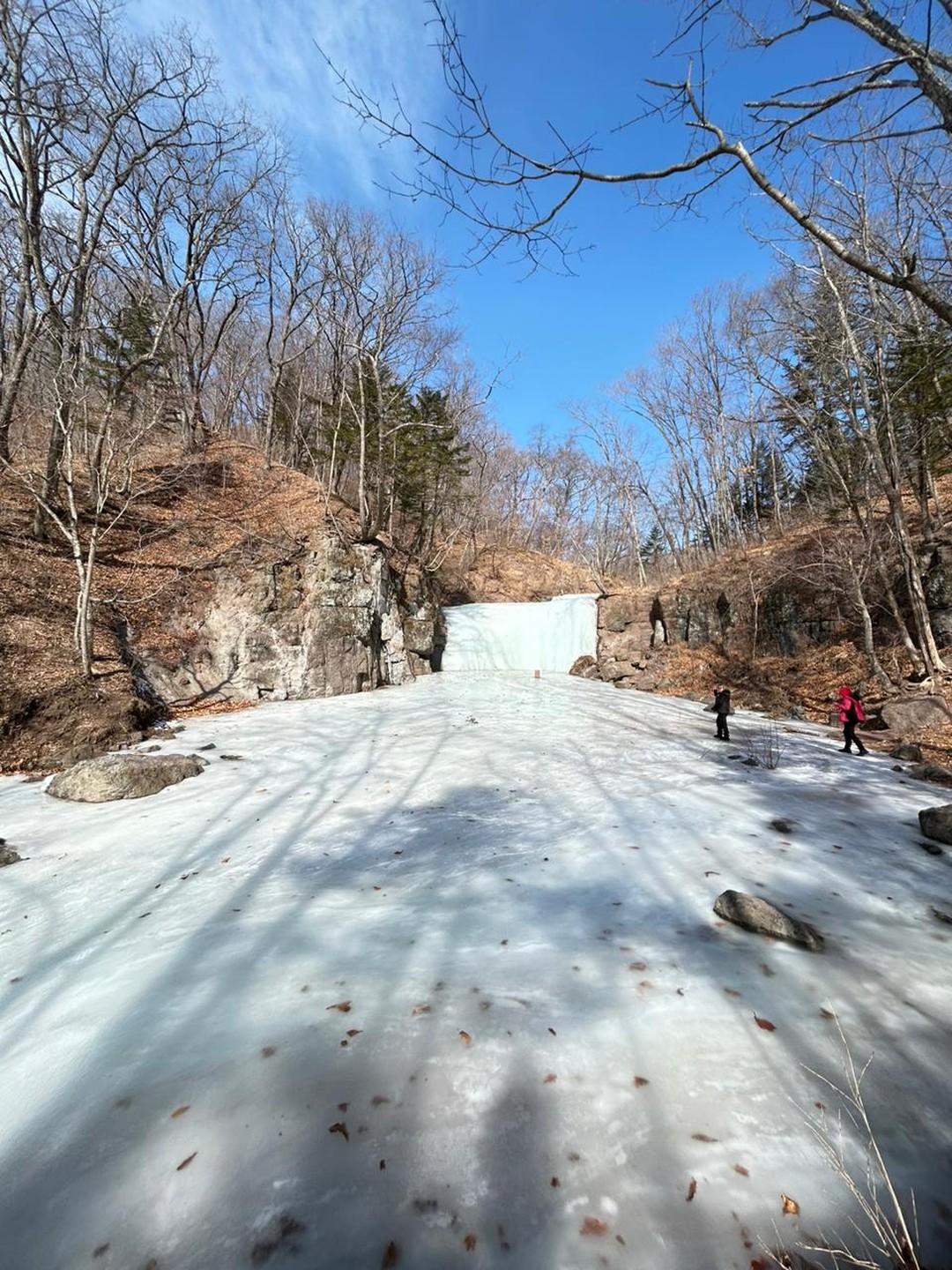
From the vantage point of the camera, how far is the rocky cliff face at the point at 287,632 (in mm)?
11359

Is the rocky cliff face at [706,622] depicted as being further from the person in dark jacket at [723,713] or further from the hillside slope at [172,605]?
the hillside slope at [172,605]

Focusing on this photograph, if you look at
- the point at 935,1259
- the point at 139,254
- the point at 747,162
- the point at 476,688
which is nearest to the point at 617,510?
the point at 476,688

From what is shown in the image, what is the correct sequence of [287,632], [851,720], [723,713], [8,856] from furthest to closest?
[287,632], [723,713], [851,720], [8,856]

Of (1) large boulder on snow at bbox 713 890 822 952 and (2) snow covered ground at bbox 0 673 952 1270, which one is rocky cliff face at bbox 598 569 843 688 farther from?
(1) large boulder on snow at bbox 713 890 822 952

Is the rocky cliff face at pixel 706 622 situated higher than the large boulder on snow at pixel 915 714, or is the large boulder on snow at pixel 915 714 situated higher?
the rocky cliff face at pixel 706 622

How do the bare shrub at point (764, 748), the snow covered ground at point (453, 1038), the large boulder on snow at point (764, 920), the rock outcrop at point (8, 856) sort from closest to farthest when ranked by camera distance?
the snow covered ground at point (453, 1038)
the large boulder on snow at point (764, 920)
the rock outcrop at point (8, 856)
the bare shrub at point (764, 748)

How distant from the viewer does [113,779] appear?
5.34 m

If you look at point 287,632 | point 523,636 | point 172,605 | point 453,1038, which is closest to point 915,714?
point 453,1038

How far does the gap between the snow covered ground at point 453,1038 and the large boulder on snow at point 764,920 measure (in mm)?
75

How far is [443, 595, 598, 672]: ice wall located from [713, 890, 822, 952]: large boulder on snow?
52.3 feet

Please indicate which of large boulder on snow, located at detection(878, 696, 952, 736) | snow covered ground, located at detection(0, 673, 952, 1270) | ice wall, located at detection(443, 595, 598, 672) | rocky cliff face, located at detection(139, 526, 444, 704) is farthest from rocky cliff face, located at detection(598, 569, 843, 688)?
snow covered ground, located at detection(0, 673, 952, 1270)

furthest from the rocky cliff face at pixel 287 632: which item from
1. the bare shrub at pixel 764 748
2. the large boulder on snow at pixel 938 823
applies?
the large boulder on snow at pixel 938 823

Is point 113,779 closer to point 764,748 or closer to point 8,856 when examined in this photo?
point 8,856

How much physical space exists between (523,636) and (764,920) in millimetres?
17286
